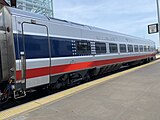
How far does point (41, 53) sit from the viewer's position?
7.59 meters

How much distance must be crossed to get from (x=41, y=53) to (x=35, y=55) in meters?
0.31

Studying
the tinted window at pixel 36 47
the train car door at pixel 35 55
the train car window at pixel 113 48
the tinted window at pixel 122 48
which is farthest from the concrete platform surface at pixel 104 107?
the tinted window at pixel 122 48

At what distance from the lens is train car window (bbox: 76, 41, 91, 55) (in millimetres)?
10234

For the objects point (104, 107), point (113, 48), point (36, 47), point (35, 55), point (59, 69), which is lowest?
point (104, 107)

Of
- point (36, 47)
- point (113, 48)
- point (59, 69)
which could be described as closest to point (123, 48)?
point (113, 48)

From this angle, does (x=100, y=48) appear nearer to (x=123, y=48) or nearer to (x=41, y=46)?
(x=123, y=48)

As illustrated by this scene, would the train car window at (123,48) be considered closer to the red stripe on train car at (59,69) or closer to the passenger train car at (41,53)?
the red stripe on train car at (59,69)

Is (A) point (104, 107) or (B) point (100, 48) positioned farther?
(B) point (100, 48)

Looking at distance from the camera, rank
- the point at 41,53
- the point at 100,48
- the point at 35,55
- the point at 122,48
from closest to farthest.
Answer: the point at 35,55 < the point at 41,53 < the point at 100,48 < the point at 122,48

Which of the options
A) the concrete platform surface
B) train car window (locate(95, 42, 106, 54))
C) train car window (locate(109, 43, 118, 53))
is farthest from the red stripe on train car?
train car window (locate(109, 43, 118, 53))

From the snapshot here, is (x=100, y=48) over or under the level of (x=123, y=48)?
under

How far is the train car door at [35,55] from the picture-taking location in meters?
6.96

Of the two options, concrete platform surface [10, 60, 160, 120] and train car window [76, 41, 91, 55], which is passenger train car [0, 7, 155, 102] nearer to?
train car window [76, 41, 91, 55]

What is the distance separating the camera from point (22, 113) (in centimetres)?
597
